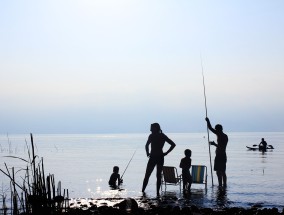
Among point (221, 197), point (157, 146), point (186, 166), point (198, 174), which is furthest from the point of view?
point (198, 174)

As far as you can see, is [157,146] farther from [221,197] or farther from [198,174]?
[221,197]

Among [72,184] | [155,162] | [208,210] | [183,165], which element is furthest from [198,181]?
[72,184]

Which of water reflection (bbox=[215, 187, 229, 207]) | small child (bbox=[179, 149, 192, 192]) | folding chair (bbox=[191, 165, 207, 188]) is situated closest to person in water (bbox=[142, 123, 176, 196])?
small child (bbox=[179, 149, 192, 192])

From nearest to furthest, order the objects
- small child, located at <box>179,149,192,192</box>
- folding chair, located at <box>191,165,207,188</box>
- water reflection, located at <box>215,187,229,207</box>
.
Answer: water reflection, located at <box>215,187,229,207</box>
small child, located at <box>179,149,192,192</box>
folding chair, located at <box>191,165,207,188</box>

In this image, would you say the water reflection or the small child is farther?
the small child

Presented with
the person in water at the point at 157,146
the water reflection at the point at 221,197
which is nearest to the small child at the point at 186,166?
the water reflection at the point at 221,197

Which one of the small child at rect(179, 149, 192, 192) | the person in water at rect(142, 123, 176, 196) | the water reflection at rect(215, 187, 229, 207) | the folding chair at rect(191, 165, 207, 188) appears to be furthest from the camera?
the folding chair at rect(191, 165, 207, 188)

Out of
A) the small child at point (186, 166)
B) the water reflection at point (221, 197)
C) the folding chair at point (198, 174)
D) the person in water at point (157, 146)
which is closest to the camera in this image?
the water reflection at point (221, 197)

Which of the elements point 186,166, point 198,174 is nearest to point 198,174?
point 198,174

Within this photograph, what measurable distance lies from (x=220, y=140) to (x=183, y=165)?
1.76 meters

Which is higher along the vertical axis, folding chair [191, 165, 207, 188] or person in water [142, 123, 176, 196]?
person in water [142, 123, 176, 196]

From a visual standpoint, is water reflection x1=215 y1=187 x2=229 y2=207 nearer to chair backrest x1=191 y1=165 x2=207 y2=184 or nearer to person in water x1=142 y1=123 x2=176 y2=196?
chair backrest x1=191 y1=165 x2=207 y2=184

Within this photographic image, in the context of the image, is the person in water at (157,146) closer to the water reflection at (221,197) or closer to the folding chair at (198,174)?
the folding chair at (198,174)

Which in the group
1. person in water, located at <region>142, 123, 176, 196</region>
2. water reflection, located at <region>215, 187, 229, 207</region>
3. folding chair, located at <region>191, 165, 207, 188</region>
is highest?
person in water, located at <region>142, 123, 176, 196</region>
